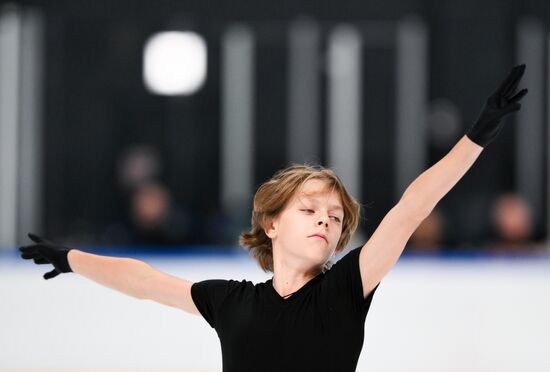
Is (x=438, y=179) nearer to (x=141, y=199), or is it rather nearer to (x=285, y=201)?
(x=285, y=201)

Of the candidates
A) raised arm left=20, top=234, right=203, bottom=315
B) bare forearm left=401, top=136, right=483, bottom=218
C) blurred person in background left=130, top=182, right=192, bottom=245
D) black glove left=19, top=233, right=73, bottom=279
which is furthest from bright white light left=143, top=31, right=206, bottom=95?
bare forearm left=401, top=136, right=483, bottom=218

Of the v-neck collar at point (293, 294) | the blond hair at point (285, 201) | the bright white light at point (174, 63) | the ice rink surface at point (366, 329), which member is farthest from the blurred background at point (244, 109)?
the v-neck collar at point (293, 294)

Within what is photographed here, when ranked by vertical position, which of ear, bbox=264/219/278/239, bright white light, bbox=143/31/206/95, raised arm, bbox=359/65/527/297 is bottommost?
ear, bbox=264/219/278/239

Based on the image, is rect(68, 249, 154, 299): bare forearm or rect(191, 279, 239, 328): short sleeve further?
rect(68, 249, 154, 299): bare forearm

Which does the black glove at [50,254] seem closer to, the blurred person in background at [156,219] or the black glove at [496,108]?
the black glove at [496,108]

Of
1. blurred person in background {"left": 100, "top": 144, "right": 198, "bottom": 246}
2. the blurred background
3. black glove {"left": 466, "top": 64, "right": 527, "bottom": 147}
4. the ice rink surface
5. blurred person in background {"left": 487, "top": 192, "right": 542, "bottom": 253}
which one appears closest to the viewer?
black glove {"left": 466, "top": 64, "right": 527, "bottom": 147}

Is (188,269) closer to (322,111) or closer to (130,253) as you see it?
(130,253)

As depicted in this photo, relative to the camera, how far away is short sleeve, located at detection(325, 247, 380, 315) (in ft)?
7.25

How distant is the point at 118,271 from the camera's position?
8.53 feet

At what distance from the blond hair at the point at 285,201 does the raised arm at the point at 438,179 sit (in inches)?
9.3

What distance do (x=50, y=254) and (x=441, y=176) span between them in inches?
51.0

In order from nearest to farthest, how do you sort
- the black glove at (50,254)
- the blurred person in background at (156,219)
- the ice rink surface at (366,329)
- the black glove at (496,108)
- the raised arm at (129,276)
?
1. the black glove at (496,108)
2. the raised arm at (129,276)
3. the black glove at (50,254)
4. the ice rink surface at (366,329)
5. the blurred person in background at (156,219)

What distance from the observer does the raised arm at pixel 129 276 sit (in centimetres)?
250

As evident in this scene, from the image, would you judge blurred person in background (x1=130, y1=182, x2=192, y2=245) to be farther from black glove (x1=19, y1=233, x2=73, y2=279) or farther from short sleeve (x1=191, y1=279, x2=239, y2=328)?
short sleeve (x1=191, y1=279, x2=239, y2=328)
